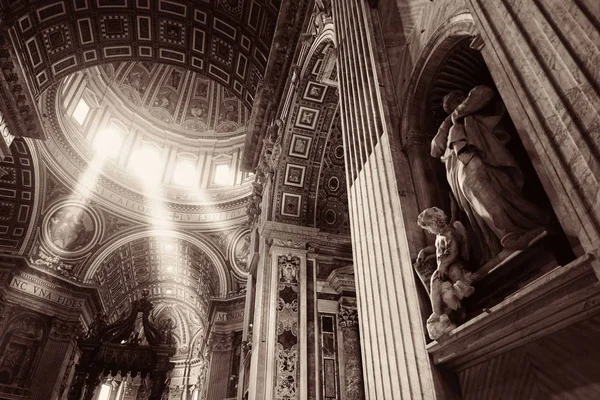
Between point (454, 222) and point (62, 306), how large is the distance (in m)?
18.2

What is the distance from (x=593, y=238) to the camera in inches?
60.9

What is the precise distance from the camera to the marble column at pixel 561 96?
1.59m

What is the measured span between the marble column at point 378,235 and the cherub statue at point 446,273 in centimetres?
23

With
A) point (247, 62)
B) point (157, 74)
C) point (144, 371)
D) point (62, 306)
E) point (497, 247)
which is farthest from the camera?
point (157, 74)

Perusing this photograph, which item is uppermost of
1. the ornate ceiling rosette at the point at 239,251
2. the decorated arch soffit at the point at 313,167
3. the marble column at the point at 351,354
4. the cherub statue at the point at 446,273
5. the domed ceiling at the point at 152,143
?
the domed ceiling at the point at 152,143

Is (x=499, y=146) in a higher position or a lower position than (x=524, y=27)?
lower

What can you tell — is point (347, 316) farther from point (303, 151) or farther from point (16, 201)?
point (16, 201)

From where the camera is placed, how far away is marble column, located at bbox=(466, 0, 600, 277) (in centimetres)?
159

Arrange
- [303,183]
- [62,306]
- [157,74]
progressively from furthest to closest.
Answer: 1. [157,74]
2. [62,306]
3. [303,183]

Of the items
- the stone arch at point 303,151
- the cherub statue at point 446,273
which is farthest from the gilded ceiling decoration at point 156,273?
the cherub statue at point 446,273

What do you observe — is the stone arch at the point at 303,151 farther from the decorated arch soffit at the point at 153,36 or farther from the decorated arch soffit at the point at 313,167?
the decorated arch soffit at the point at 153,36

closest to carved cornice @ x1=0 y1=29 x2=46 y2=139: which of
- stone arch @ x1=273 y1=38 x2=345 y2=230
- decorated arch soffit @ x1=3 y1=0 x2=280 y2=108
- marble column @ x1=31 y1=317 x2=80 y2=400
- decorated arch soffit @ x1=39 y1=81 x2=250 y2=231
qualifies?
decorated arch soffit @ x1=3 y1=0 x2=280 y2=108

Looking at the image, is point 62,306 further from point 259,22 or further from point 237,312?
point 259,22

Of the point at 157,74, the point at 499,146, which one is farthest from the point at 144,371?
the point at 499,146
